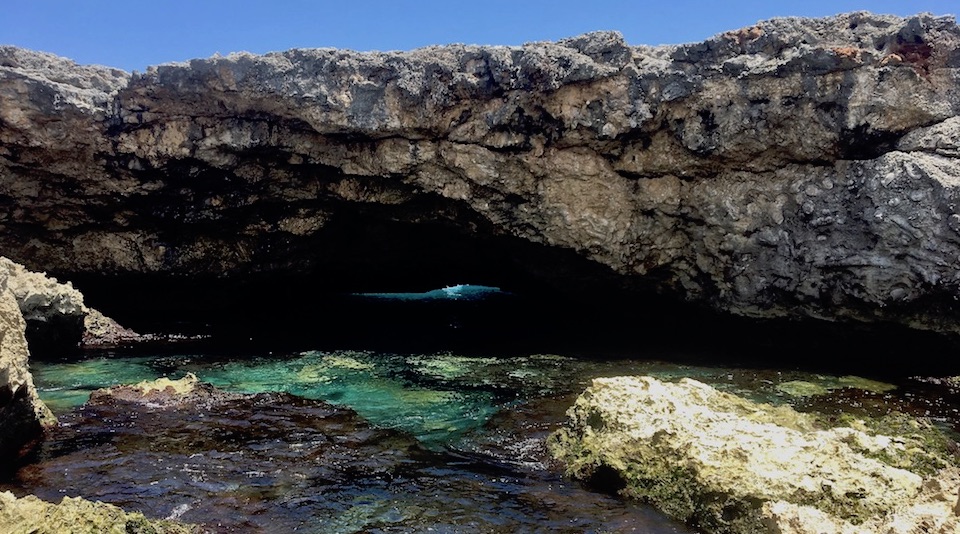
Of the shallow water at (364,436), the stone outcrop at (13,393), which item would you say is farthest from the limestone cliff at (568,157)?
the stone outcrop at (13,393)

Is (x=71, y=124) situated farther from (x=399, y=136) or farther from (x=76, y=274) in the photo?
(x=399, y=136)

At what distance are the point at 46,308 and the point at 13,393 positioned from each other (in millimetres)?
8437

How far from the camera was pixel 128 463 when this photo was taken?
25.1 feet

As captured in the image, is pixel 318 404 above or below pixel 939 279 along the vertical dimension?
below

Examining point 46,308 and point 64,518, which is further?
point 46,308

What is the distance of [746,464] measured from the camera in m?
6.21

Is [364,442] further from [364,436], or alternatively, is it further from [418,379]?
[418,379]

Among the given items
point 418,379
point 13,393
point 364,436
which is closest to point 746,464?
point 364,436

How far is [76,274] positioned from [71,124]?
561 cm

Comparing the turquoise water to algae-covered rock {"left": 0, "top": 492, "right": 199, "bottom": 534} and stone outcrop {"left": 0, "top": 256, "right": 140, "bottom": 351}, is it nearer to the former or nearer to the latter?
stone outcrop {"left": 0, "top": 256, "right": 140, "bottom": 351}

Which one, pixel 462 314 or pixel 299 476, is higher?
pixel 462 314

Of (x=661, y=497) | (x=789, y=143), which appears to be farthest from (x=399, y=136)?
(x=661, y=497)

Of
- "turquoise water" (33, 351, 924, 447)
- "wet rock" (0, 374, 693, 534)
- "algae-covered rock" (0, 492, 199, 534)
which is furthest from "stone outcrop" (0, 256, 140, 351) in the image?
"algae-covered rock" (0, 492, 199, 534)

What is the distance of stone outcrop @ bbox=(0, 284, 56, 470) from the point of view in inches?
282
